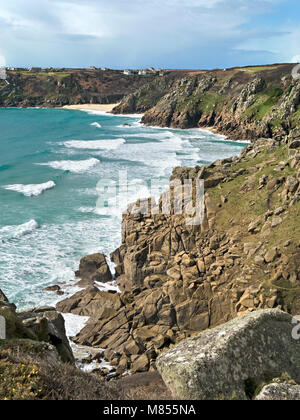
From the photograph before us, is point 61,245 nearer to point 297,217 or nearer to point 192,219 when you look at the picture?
point 192,219

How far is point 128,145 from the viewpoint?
72125 millimetres

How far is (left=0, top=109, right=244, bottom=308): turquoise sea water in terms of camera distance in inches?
984

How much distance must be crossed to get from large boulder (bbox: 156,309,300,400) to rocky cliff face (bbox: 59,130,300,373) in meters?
5.43

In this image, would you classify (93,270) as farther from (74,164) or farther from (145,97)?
(145,97)

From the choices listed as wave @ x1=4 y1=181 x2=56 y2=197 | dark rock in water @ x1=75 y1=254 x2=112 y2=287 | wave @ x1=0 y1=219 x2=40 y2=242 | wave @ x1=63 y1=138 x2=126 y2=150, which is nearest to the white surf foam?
dark rock in water @ x1=75 y1=254 x2=112 y2=287

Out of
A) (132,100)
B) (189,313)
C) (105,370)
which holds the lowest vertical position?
(105,370)

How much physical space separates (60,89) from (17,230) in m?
168

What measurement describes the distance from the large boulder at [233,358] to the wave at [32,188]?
119 ft

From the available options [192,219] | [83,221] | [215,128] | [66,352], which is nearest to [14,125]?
[215,128]

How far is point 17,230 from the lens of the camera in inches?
1217

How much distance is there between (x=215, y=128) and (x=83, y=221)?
69.6m

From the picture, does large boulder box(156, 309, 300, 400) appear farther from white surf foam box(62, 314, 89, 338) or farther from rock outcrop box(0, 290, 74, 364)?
white surf foam box(62, 314, 89, 338)

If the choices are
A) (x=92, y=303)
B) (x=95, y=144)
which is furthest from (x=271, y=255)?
(x=95, y=144)

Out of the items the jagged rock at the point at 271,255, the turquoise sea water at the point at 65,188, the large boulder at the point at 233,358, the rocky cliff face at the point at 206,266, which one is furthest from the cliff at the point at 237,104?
the large boulder at the point at 233,358
